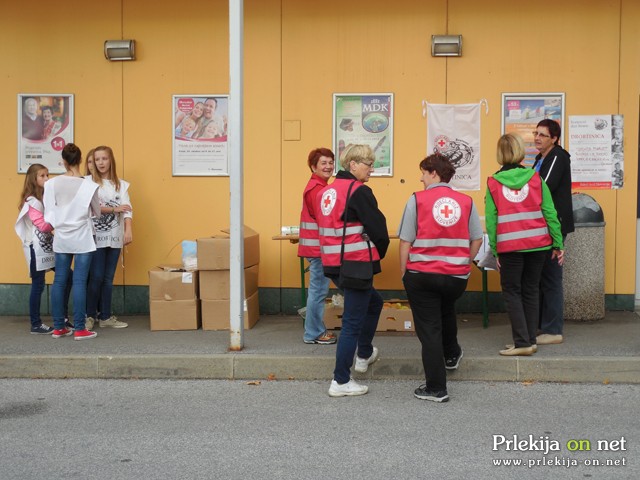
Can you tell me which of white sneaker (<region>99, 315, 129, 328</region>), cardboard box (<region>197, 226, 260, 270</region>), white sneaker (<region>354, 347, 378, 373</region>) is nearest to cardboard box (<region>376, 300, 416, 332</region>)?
white sneaker (<region>354, 347, 378, 373</region>)

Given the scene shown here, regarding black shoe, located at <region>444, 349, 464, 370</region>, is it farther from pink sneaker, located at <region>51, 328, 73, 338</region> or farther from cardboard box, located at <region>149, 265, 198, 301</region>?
pink sneaker, located at <region>51, 328, 73, 338</region>

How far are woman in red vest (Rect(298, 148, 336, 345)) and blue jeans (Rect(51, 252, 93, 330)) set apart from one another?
208 cm

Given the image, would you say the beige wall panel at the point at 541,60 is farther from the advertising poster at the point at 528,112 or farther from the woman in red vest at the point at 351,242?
the woman in red vest at the point at 351,242

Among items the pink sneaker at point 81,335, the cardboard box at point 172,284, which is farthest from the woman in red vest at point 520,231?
the pink sneaker at point 81,335

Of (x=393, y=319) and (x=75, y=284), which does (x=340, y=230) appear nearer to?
(x=393, y=319)

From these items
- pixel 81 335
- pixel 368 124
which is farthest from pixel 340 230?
pixel 81 335

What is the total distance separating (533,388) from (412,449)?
72.6 inches

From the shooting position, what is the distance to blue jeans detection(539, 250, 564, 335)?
7.19 metres

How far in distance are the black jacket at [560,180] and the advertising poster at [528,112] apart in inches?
53.0

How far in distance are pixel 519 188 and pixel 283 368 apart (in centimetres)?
247

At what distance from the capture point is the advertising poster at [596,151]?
8484 mm

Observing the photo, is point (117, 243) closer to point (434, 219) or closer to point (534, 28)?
point (434, 219)

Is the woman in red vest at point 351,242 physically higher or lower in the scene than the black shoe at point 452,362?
higher

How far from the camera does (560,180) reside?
7.14m
